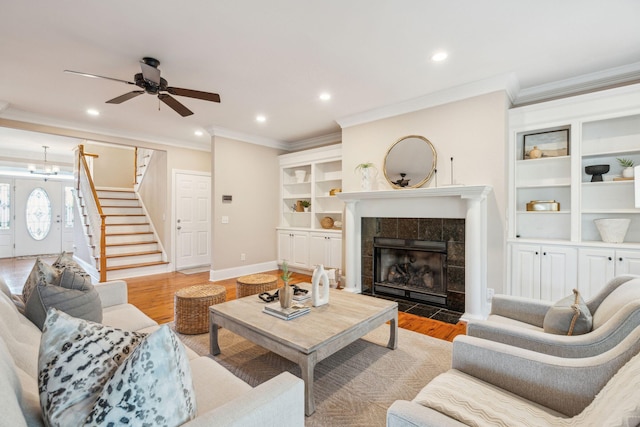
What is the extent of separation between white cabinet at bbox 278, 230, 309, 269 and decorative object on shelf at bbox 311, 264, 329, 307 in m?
3.13

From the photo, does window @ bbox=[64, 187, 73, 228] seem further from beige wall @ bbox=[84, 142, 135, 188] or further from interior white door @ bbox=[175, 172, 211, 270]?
interior white door @ bbox=[175, 172, 211, 270]

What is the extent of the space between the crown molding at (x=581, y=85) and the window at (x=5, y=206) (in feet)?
36.6

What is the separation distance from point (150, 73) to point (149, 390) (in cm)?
288

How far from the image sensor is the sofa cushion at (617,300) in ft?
4.85

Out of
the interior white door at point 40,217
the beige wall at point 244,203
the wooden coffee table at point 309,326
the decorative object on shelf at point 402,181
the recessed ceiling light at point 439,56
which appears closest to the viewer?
the wooden coffee table at point 309,326

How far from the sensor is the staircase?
18.3 feet

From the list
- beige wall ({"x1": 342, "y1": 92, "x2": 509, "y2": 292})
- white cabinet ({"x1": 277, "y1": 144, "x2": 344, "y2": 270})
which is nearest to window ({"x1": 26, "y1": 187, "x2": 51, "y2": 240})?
white cabinet ({"x1": 277, "y1": 144, "x2": 344, "y2": 270})

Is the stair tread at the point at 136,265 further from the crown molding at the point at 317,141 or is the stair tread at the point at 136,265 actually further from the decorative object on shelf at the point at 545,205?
the decorative object on shelf at the point at 545,205

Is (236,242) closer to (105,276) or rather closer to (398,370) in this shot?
(105,276)

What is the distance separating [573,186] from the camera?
320 centimetres

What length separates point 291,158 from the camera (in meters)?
6.02

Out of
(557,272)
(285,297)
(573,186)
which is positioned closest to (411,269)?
(557,272)

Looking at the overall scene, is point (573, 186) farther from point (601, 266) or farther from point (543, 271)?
point (543, 271)

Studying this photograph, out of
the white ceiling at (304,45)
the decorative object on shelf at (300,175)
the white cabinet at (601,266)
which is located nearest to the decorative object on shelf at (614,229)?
the white cabinet at (601,266)
